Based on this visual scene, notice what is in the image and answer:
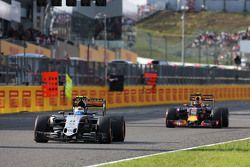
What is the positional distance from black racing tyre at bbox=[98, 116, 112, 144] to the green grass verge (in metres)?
2.34

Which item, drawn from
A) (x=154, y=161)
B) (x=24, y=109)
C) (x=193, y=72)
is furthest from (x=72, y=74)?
(x=154, y=161)

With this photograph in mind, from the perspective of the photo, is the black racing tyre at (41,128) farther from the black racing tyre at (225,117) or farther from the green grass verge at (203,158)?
the black racing tyre at (225,117)

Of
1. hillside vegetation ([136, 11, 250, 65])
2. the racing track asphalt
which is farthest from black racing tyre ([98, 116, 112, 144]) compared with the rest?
hillside vegetation ([136, 11, 250, 65])

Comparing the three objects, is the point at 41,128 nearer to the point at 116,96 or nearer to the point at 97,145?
the point at 97,145

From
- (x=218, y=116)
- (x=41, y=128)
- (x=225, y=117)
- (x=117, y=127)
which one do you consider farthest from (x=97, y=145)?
(x=225, y=117)

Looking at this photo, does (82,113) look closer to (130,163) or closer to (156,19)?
(130,163)

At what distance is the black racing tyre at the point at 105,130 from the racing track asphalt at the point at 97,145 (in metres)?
0.18

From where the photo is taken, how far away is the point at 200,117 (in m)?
24.4

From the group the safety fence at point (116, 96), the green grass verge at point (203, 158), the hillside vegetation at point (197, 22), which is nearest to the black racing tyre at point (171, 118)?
the green grass verge at point (203, 158)

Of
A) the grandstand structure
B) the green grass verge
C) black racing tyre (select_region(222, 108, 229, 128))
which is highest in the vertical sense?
the grandstand structure

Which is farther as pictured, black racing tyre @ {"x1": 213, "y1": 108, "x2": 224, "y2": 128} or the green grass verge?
black racing tyre @ {"x1": 213, "y1": 108, "x2": 224, "y2": 128}

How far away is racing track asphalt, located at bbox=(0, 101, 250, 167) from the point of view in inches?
537

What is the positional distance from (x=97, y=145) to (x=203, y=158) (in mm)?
3777

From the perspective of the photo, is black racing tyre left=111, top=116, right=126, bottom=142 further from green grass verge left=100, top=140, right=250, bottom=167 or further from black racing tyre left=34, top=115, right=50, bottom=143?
green grass verge left=100, top=140, right=250, bottom=167
